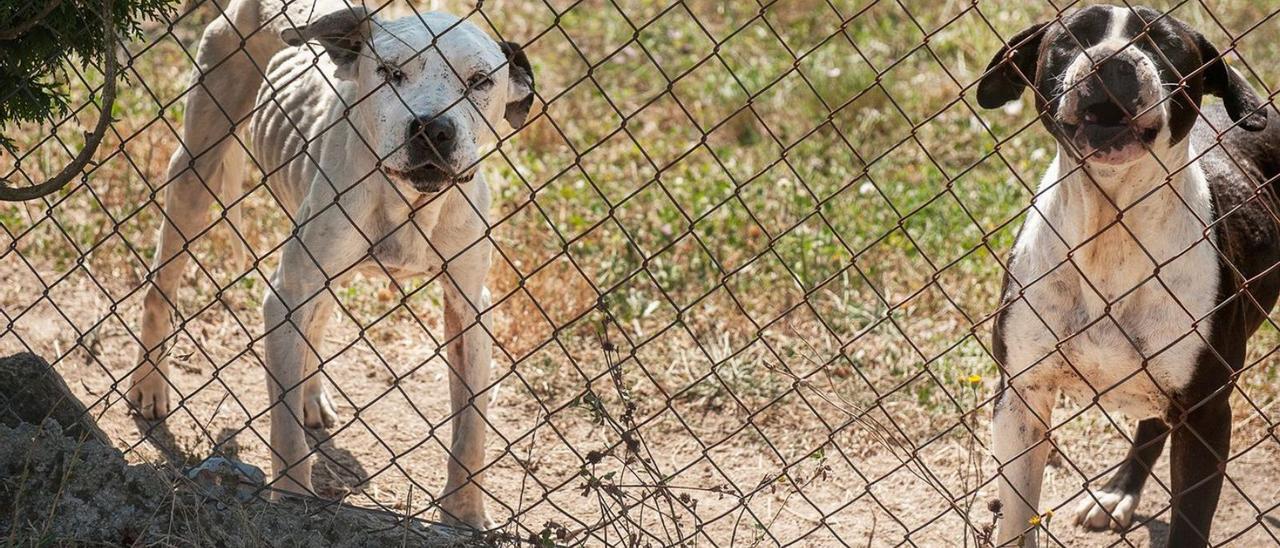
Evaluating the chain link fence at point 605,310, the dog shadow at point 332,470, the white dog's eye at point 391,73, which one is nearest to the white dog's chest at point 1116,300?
the chain link fence at point 605,310

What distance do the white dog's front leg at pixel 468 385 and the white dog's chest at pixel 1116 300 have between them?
1435mm

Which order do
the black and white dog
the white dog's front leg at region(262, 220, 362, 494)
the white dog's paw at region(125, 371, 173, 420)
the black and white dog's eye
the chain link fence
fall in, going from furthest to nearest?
the white dog's paw at region(125, 371, 173, 420) < the white dog's front leg at region(262, 220, 362, 494) < the chain link fence < the black and white dog's eye < the black and white dog

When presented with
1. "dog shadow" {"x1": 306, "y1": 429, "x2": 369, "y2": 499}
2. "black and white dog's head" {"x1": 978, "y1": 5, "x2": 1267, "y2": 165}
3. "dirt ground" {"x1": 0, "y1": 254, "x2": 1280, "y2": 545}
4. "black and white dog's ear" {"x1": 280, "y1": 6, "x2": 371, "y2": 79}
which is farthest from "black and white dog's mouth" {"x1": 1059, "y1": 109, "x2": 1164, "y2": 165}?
"dog shadow" {"x1": 306, "y1": 429, "x2": 369, "y2": 499}

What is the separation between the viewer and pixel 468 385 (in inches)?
157

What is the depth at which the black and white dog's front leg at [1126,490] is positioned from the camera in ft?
13.9

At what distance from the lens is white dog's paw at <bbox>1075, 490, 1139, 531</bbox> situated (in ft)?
13.8

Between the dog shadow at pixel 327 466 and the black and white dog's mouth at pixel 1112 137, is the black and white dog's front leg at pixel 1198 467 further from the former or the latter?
the dog shadow at pixel 327 466

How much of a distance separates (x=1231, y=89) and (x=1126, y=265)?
465 millimetres

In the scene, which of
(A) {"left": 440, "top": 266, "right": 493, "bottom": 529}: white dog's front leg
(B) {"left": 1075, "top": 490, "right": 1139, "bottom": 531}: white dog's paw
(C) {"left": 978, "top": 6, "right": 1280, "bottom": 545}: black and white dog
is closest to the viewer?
(C) {"left": 978, "top": 6, "right": 1280, "bottom": 545}: black and white dog

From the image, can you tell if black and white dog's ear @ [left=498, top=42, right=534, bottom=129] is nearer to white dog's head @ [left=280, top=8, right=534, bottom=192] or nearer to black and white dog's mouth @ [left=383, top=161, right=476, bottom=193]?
white dog's head @ [left=280, top=8, right=534, bottom=192]

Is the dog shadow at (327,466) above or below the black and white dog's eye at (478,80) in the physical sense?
below

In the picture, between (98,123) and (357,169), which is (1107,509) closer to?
(357,169)

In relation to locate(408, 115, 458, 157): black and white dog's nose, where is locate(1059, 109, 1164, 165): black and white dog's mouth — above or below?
below

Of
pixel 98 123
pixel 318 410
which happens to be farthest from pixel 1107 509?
pixel 98 123
